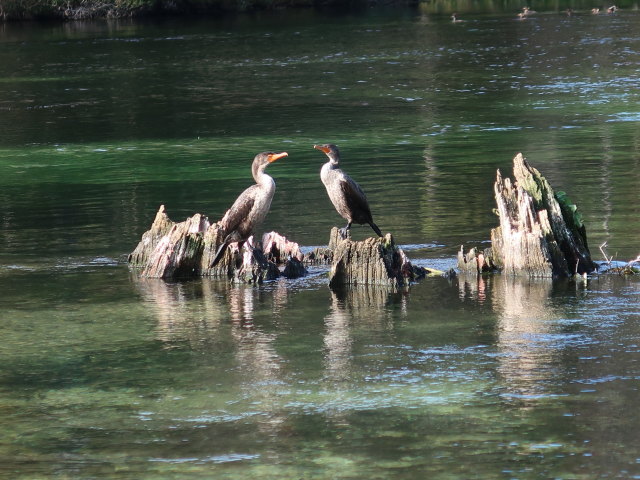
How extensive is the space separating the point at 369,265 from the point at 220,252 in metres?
1.41

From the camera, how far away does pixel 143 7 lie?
73812 millimetres

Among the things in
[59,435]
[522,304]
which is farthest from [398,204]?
[59,435]

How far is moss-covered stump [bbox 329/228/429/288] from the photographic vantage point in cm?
1136

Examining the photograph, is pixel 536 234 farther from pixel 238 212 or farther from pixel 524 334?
pixel 238 212

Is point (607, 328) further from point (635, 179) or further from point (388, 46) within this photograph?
point (388, 46)

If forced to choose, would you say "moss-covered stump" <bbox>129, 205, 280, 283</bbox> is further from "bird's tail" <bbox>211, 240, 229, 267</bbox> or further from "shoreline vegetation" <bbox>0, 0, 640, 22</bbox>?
"shoreline vegetation" <bbox>0, 0, 640, 22</bbox>

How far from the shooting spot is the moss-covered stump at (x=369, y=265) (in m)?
11.4

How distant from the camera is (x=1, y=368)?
930 centimetres

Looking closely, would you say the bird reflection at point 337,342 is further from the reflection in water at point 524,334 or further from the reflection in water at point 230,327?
the reflection in water at point 524,334

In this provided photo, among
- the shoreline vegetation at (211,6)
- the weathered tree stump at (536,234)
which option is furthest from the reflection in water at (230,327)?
the shoreline vegetation at (211,6)

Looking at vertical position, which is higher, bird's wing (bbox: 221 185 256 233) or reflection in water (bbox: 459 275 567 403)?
bird's wing (bbox: 221 185 256 233)

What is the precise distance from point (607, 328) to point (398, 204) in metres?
6.02

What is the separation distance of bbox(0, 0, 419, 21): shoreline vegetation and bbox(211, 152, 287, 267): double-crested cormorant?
62.1 meters

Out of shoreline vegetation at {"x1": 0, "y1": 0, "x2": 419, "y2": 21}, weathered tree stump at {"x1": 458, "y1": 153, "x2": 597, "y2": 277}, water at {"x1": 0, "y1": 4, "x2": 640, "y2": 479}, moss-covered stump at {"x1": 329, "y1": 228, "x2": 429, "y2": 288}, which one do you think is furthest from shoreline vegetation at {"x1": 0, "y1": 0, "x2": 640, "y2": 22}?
moss-covered stump at {"x1": 329, "y1": 228, "x2": 429, "y2": 288}
